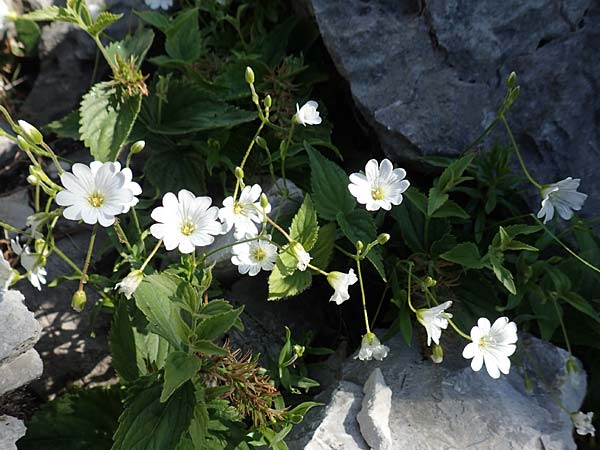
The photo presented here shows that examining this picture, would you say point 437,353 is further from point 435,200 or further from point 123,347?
point 123,347

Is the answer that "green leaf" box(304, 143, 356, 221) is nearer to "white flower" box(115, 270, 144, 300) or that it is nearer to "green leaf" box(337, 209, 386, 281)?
"green leaf" box(337, 209, 386, 281)

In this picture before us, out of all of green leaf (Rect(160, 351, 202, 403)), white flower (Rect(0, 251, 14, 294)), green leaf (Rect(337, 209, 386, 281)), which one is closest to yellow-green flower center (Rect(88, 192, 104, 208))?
white flower (Rect(0, 251, 14, 294))

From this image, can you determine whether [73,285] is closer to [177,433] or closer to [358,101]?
[177,433]

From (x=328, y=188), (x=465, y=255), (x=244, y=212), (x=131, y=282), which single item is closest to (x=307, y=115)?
(x=328, y=188)

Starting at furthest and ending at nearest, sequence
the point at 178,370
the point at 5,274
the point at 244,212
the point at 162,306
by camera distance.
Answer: the point at 244,212
the point at 5,274
the point at 162,306
the point at 178,370

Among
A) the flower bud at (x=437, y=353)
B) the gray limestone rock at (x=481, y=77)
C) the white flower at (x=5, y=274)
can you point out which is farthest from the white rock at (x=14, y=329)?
the gray limestone rock at (x=481, y=77)
